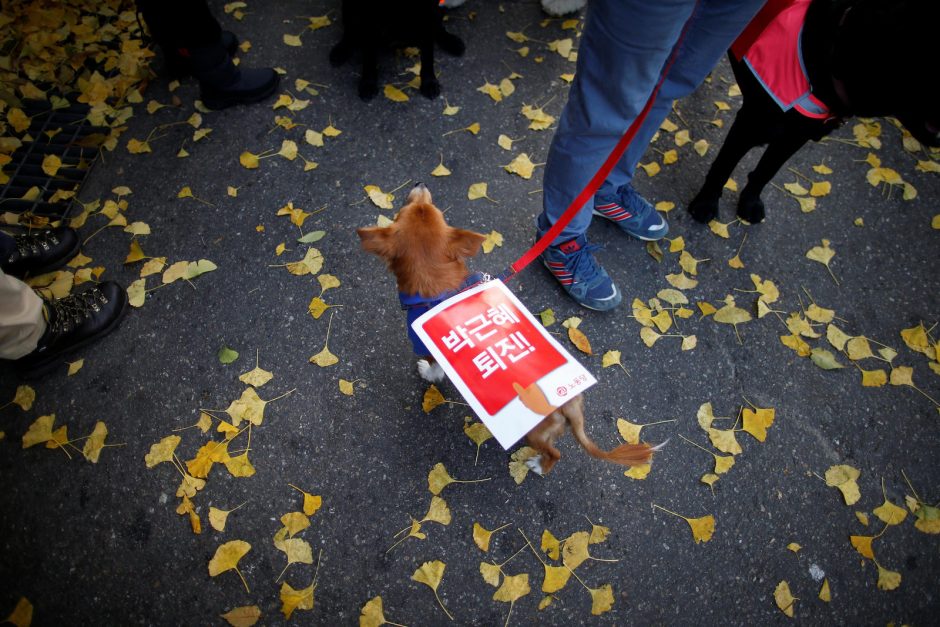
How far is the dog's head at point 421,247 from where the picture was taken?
1.69m

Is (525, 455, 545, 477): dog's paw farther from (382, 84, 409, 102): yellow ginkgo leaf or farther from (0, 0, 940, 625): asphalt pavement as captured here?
(382, 84, 409, 102): yellow ginkgo leaf

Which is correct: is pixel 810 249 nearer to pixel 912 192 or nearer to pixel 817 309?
pixel 817 309

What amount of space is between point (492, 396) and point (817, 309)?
2.35 meters

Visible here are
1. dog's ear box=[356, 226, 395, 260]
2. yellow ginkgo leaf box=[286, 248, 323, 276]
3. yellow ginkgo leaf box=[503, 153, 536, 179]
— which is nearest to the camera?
dog's ear box=[356, 226, 395, 260]

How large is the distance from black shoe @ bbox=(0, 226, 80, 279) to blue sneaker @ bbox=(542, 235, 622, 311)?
2.69 meters

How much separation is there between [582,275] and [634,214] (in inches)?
24.4

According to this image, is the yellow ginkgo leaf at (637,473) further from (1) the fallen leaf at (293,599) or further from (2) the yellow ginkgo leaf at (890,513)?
(1) the fallen leaf at (293,599)

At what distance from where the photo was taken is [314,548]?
1966 millimetres

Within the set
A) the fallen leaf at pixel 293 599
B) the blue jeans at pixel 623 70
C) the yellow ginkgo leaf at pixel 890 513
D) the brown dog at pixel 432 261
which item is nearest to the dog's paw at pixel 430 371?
the brown dog at pixel 432 261

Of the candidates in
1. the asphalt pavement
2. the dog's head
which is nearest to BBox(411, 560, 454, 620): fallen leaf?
the asphalt pavement

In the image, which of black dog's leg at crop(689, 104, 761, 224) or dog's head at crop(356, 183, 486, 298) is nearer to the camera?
dog's head at crop(356, 183, 486, 298)

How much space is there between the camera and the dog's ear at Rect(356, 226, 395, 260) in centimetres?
167

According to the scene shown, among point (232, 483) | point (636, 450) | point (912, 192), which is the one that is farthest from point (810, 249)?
point (232, 483)

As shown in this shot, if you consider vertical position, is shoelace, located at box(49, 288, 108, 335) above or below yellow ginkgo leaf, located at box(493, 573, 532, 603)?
above
